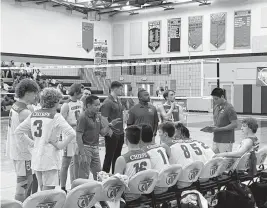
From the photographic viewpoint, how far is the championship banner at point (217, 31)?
2383cm

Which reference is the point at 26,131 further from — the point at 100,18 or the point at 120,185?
the point at 100,18

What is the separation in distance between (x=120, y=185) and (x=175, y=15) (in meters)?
23.0

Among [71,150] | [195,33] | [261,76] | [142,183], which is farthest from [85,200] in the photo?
[195,33]

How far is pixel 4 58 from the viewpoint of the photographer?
22.2 m

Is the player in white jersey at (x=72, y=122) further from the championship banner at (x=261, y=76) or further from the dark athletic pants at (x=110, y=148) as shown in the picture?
the championship banner at (x=261, y=76)

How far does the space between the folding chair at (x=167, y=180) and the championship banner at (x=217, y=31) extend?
2064 cm

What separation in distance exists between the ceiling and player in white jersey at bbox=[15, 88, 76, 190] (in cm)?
2068

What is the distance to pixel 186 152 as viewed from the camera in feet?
15.4

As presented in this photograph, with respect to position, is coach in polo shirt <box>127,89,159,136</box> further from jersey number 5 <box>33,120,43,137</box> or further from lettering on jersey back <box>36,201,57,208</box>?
lettering on jersey back <box>36,201,57,208</box>

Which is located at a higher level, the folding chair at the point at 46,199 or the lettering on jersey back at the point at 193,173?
the folding chair at the point at 46,199

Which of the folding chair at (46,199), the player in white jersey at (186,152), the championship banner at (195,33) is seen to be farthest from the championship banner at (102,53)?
the folding chair at (46,199)

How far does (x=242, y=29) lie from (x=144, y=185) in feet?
68.0

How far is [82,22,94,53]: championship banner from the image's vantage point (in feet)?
86.2

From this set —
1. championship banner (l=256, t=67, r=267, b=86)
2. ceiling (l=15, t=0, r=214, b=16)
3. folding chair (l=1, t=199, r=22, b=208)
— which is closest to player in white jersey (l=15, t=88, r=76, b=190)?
folding chair (l=1, t=199, r=22, b=208)
